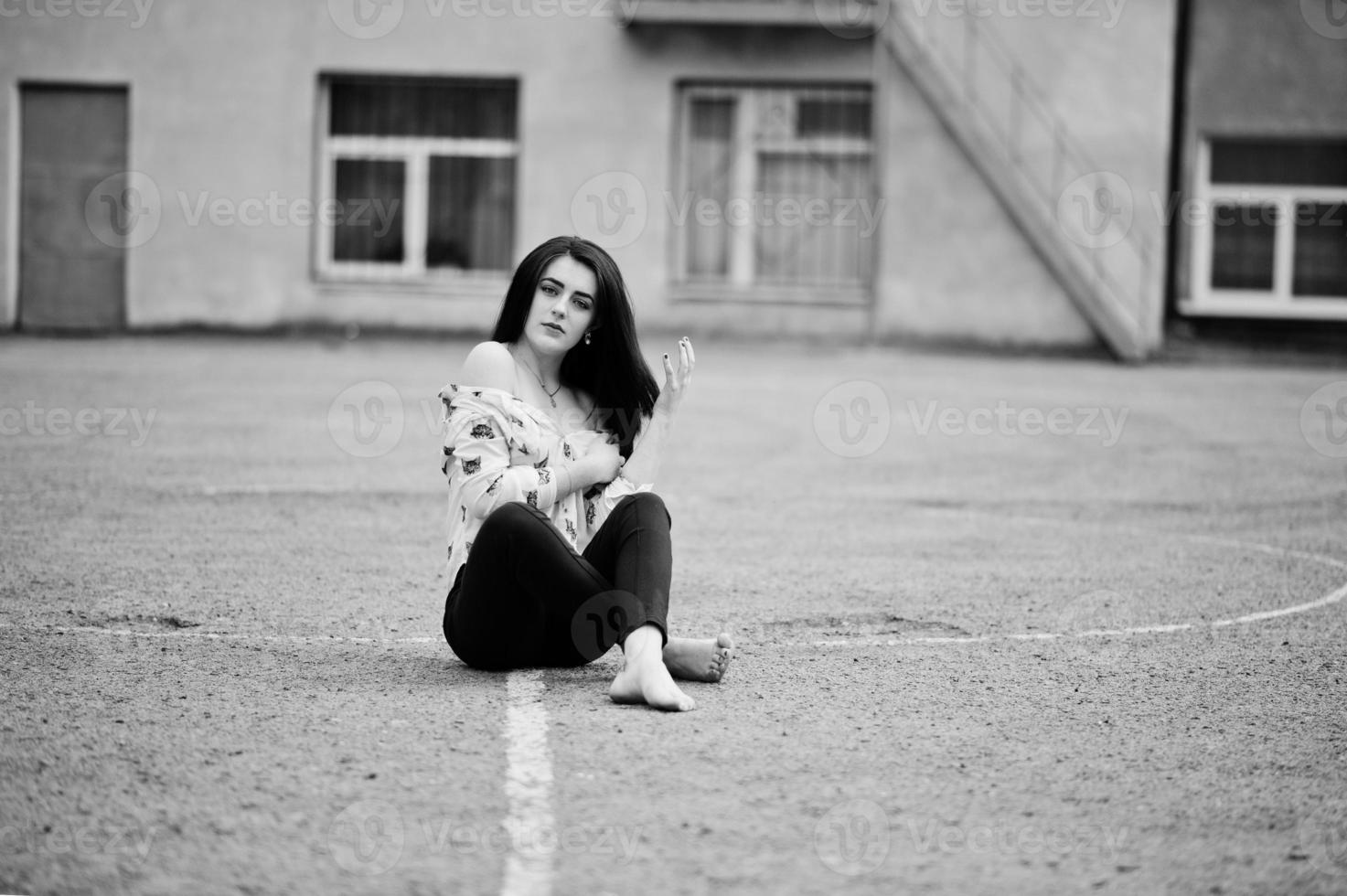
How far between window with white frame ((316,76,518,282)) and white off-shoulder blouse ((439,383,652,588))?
57.8ft

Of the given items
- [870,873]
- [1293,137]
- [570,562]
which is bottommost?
[870,873]

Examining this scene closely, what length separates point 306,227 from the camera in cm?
2316

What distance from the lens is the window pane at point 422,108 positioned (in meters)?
23.2

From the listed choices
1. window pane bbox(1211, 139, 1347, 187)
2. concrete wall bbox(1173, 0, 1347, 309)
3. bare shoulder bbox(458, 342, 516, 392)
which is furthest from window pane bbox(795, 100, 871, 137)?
bare shoulder bbox(458, 342, 516, 392)

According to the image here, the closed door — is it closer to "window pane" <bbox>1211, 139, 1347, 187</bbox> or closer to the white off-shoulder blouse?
"window pane" <bbox>1211, 139, 1347, 187</bbox>

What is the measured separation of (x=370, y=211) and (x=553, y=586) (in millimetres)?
18573

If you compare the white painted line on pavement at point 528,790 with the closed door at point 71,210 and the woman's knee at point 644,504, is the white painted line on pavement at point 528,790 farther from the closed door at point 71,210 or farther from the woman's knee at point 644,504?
the closed door at point 71,210

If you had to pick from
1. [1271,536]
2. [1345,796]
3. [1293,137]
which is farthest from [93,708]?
[1293,137]

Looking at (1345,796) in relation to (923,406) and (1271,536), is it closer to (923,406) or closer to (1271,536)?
(1271,536)

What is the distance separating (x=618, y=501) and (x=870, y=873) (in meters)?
2.20

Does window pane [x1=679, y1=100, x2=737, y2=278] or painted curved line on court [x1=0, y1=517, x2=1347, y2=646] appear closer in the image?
painted curved line on court [x1=0, y1=517, x2=1347, y2=646]

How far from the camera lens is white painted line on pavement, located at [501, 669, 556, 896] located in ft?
12.7

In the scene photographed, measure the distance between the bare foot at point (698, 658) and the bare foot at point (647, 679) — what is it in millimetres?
283

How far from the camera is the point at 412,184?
23.4 metres
